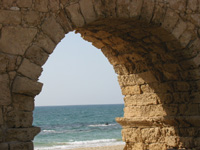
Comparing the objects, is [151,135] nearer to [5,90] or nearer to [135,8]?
[135,8]

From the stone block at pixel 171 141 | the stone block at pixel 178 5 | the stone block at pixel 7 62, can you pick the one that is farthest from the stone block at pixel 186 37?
the stone block at pixel 7 62

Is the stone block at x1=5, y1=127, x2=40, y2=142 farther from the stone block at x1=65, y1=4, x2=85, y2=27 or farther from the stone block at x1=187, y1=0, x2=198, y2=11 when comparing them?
the stone block at x1=187, y1=0, x2=198, y2=11

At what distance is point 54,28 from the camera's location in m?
4.59

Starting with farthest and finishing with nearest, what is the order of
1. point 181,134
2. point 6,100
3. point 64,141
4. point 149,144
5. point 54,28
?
1. point 64,141
2. point 149,144
3. point 181,134
4. point 54,28
5. point 6,100

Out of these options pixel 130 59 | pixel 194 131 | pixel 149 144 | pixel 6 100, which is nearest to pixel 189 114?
pixel 194 131

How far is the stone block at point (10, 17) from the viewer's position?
4.30m

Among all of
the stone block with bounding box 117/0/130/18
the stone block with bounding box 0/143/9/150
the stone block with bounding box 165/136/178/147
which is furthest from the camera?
the stone block with bounding box 165/136/178/147

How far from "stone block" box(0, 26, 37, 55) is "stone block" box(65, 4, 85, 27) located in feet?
2.09

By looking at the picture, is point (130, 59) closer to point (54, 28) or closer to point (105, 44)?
point (105, 44)

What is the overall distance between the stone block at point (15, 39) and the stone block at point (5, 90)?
1.09ft

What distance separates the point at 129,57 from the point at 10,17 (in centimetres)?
312

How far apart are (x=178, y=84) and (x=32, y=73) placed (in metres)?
3.22

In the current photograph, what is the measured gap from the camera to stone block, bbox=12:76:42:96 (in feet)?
13.8

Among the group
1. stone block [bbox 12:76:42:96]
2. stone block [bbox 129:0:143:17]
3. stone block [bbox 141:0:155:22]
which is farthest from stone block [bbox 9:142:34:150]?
stone block [bbox 141:0:155:22]
